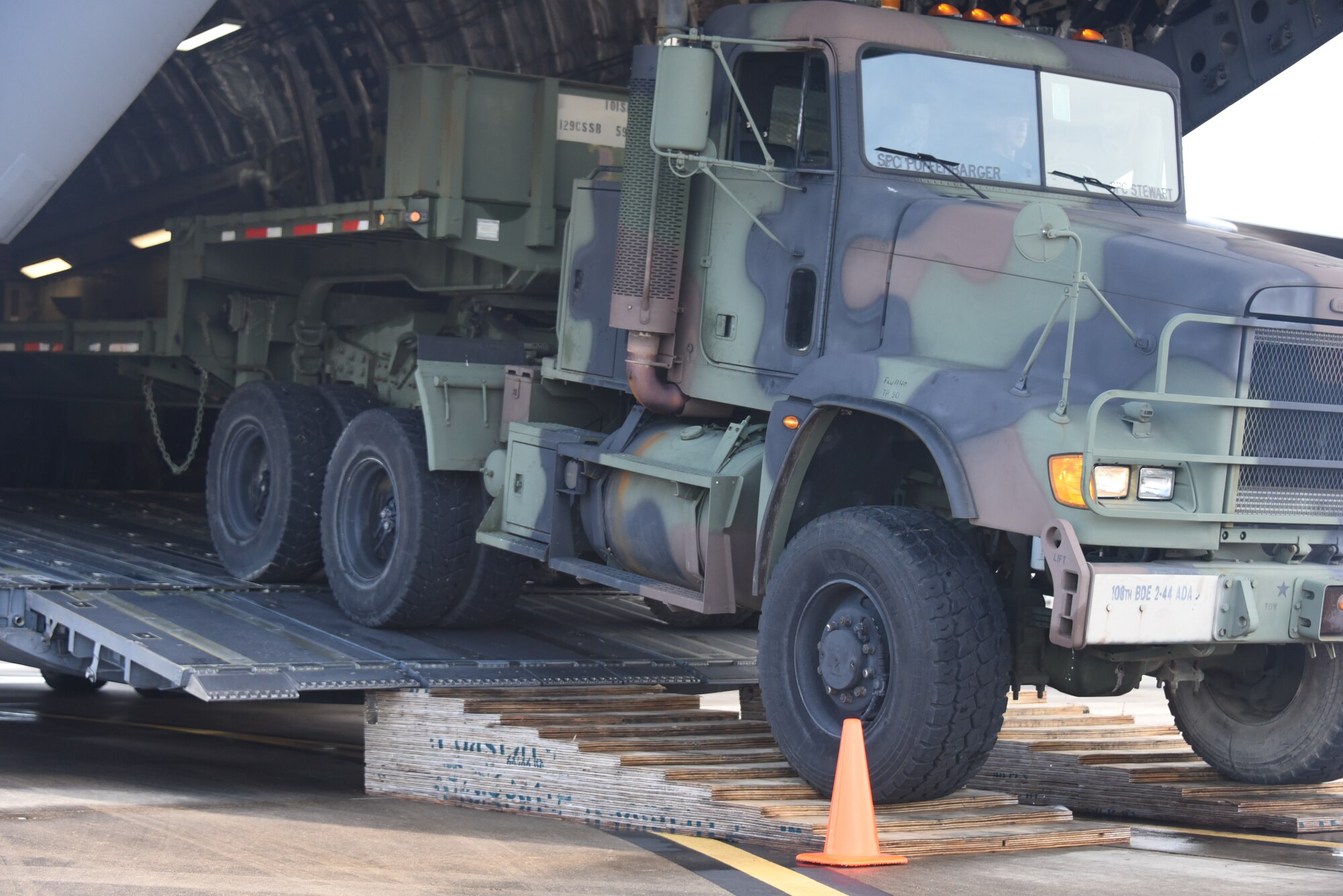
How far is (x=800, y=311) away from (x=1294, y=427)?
1.87 metres

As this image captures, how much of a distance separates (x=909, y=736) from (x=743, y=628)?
12.5ft

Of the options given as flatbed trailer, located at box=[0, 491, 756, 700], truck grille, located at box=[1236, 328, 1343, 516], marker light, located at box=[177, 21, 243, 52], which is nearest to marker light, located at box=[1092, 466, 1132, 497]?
truck grille, located at box=[1236, 328, 1343, 516]

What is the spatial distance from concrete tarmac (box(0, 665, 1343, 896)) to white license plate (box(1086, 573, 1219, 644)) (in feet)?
2.44

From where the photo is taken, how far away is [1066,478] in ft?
17.7

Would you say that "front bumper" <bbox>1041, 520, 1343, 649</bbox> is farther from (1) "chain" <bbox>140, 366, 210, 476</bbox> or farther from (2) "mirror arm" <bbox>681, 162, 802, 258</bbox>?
(1) "chain" <bbox>140, 366, 210, 476</bbox>

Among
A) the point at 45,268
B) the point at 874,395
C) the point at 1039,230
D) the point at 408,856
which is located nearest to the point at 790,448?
the point at 874,395

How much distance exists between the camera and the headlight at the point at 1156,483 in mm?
5488

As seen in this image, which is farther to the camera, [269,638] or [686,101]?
[269,638]

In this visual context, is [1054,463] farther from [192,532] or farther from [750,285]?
[192,532]

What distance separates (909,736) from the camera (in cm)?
562

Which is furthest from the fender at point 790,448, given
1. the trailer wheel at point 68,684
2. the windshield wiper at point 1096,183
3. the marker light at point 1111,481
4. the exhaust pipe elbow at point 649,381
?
the trailer wheel at point 68,684

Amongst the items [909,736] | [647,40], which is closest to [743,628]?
[647,40]

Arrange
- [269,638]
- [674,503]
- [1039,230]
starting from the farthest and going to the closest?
1. [269,638]
2. [674,503]
3. [1039,230]

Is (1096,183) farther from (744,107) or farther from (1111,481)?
(1111,481)
